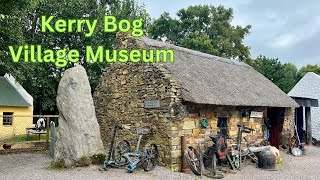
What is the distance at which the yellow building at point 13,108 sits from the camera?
20.7 metres

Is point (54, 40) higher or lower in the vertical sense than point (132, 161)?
higher

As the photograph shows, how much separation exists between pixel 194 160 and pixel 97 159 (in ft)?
10.3

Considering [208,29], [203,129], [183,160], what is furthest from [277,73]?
[183,160]

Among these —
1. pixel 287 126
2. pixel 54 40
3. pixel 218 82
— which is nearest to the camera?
pixel 218 82

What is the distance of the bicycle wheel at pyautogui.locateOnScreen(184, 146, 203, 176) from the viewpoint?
10.5 metres

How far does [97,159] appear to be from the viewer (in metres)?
10.9

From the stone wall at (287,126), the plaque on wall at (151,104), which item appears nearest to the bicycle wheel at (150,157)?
the plaque on wall at (151,104)

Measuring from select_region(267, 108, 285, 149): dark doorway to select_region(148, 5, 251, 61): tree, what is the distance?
61.9ft

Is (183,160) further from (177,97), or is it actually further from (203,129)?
(177,97)

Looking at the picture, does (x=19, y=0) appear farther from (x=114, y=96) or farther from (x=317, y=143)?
(x=317, y=143)

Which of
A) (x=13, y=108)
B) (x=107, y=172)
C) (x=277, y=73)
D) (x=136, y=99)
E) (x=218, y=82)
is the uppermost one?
(x=277, y=73)

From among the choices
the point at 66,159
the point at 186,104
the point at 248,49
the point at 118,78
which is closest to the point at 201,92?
the point at 186,104

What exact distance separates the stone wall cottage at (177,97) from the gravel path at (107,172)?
1.17m

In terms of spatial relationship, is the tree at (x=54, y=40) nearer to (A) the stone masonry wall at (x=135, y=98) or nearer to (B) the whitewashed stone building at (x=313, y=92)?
(A) the stone masonry wall at (x=135, y=98)
